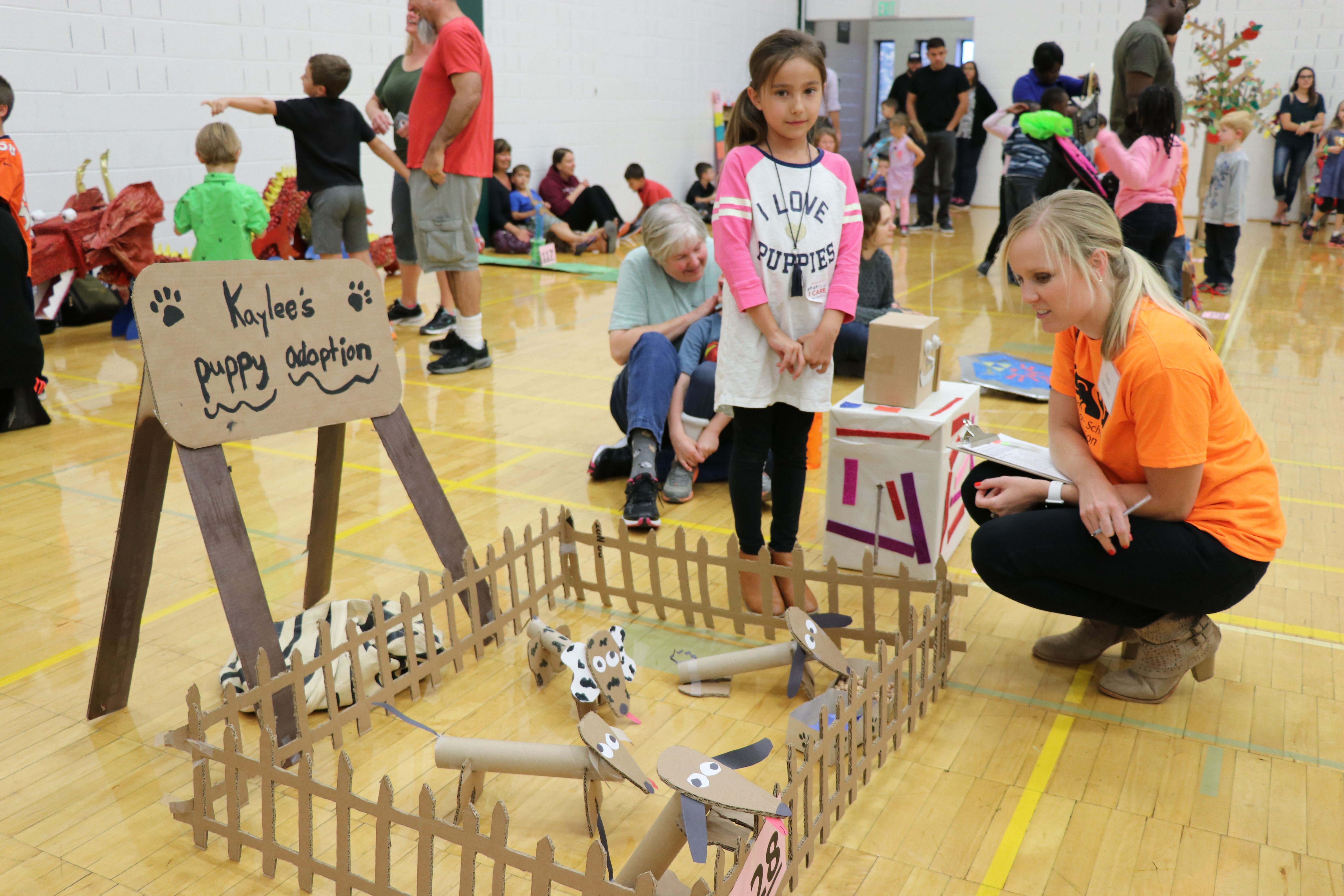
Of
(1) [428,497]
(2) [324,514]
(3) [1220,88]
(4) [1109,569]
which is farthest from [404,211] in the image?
(3) [1220,88]

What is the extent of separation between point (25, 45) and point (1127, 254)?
6231mm

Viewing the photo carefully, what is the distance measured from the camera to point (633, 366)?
11.3 ft

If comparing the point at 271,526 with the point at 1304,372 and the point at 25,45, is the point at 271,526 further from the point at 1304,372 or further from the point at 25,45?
the point at 1304,372

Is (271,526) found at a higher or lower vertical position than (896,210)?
lower

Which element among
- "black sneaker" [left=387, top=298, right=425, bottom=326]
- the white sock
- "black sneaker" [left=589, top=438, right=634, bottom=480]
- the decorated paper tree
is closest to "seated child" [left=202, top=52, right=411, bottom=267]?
"black sneaker" [left=387, top=298, right=425, bottom=326]

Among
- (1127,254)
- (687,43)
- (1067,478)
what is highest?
(687,43)

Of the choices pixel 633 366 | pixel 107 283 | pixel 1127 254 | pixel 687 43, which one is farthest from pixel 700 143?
pixel 1127 254

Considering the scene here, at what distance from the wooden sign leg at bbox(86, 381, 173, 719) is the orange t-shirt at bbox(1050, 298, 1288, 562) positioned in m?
1.84

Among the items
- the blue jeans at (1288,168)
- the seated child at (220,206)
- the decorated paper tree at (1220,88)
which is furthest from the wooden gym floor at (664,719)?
the blue jeans at (1288,168)

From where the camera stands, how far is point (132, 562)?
2.05 metres

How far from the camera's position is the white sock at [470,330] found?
513cm

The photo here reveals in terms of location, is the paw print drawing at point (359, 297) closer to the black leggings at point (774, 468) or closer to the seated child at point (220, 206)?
the black leggings at point (774, 468)

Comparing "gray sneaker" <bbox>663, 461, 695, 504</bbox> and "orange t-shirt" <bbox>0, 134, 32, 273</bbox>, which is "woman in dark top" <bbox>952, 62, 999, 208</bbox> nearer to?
"gray sneaker" <bbox>663, 461, 695, 504</bbox>

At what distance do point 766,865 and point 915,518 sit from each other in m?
1.43
